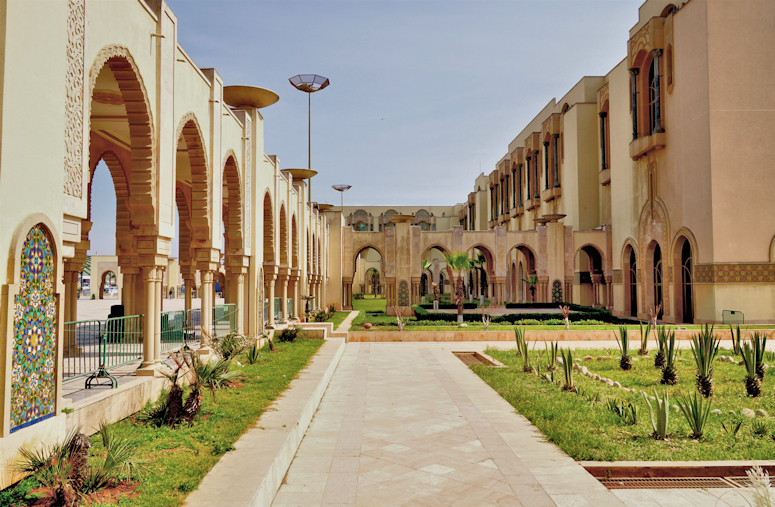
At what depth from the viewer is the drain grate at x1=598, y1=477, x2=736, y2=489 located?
458cm

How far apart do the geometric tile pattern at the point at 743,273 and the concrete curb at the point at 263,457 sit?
16.0 m

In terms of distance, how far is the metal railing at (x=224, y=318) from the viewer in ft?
37.7

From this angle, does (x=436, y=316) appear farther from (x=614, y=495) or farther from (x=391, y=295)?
(x=614, y=495)

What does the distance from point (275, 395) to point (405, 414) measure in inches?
67.7

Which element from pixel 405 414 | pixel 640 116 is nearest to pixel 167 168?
pixel 405 414

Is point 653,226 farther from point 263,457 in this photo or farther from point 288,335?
point 263,457

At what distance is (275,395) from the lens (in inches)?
287

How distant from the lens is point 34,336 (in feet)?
14.5

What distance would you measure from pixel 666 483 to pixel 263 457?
3.37m

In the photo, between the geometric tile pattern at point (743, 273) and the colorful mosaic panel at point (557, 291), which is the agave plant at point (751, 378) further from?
the colorful mosaic panel at point (557, 291)

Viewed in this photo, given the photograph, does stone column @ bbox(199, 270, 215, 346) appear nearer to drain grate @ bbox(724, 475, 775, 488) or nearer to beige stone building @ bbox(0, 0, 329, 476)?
beige stone building @ bbox(0, 0, 329, 476)

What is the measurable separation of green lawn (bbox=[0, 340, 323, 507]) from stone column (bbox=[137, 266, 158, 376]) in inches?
32.1

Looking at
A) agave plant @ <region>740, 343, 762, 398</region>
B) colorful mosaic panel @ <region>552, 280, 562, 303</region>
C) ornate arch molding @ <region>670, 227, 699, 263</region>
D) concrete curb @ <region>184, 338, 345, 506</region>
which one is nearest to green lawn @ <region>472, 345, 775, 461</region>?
agave plant @ <region>740, 343, 762, 398</region>

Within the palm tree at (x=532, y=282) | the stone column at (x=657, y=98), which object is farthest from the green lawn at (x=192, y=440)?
the palm tree at (x=532, y=282)
